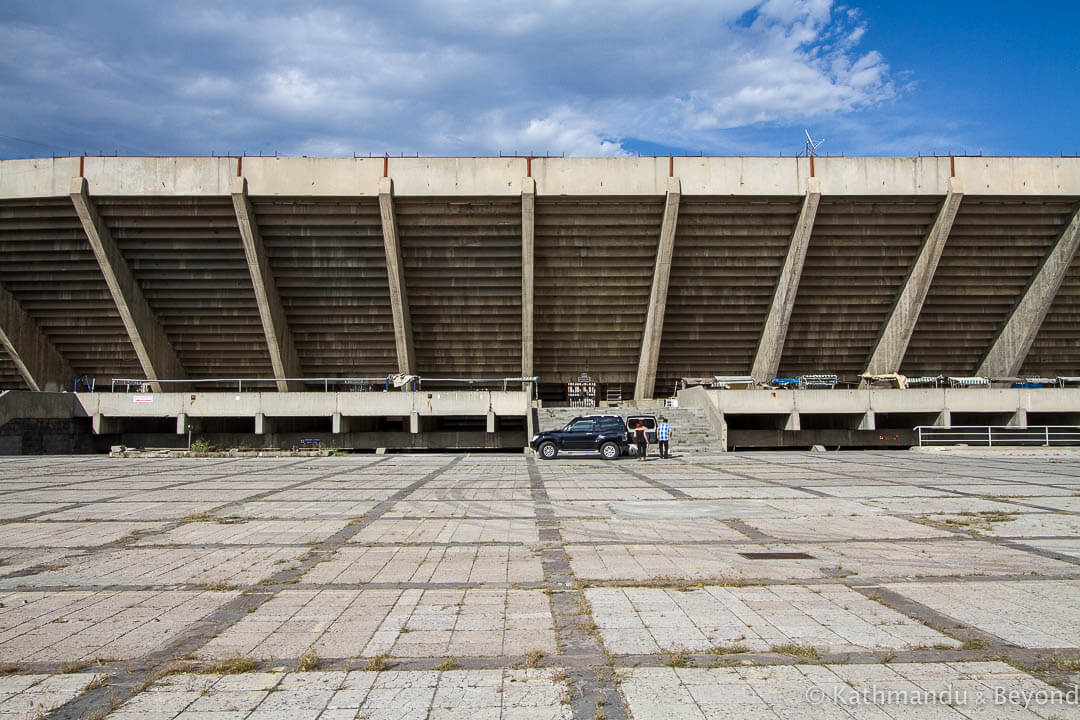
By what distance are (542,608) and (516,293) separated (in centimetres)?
2311

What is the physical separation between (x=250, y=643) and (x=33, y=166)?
88.8 feet

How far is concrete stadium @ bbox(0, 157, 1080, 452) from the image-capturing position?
2497cm

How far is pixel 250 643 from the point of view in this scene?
4.75 m

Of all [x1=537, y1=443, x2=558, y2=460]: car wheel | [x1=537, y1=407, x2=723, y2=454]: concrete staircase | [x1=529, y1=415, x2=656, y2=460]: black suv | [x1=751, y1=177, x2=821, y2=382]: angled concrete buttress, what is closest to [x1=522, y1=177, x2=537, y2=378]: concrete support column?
[x1=537, y1=407, x2=723, y2=454]: concrete staircase

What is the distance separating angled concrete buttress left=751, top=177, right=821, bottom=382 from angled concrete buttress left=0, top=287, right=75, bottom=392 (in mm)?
31452

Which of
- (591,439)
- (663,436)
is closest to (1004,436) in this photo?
(663,436)

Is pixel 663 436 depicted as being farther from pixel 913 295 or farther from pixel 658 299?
pixel 913 295

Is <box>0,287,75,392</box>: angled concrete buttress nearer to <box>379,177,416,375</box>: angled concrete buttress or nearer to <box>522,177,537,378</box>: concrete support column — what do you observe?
<box>379,177,416,375</box>: angled concrete buttress

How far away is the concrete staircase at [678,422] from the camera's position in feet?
82.1

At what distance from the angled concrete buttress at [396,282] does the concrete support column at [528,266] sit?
4.96 meters

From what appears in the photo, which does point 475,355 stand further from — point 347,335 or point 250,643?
point 250,643

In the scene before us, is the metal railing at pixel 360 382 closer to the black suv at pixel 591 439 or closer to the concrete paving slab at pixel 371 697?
the black suv at pixel 591 439

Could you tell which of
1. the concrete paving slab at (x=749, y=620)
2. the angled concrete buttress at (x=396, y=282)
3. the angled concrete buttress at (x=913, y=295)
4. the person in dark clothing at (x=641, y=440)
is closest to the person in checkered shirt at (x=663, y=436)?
the person in dark clothing at (x=641, y=440)

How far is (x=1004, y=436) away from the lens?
26.9 meters
